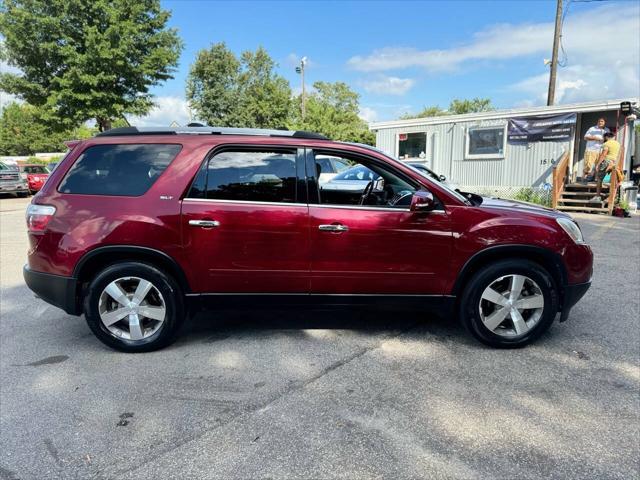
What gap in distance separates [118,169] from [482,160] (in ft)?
47.3

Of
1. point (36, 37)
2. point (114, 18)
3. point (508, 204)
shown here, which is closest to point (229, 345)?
point (508, 204)

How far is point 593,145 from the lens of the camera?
516 inches

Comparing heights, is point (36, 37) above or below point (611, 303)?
above

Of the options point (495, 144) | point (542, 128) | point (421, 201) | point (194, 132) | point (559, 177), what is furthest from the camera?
point (495, 144)

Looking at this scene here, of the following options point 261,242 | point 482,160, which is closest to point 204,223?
point 261,242

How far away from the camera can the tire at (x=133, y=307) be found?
369cm

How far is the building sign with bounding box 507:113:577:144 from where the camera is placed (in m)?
14.0

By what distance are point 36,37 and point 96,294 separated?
19963 mm

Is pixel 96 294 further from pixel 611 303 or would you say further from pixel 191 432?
pixel 611 303

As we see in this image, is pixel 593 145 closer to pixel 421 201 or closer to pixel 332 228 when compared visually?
pixel 421 201

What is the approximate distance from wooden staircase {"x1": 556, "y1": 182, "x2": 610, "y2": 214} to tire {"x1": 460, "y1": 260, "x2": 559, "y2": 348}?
11.1 meters

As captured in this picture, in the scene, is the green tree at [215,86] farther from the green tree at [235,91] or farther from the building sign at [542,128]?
the building sign at [542,128]

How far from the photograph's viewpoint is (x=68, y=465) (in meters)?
2.41

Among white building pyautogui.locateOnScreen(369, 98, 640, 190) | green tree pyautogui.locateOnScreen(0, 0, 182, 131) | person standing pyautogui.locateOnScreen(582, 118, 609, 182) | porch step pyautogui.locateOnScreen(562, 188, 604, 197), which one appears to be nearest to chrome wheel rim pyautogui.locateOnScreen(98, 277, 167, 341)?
white building pyautogui.locateOnScreen(369, 98, 640, 190)
